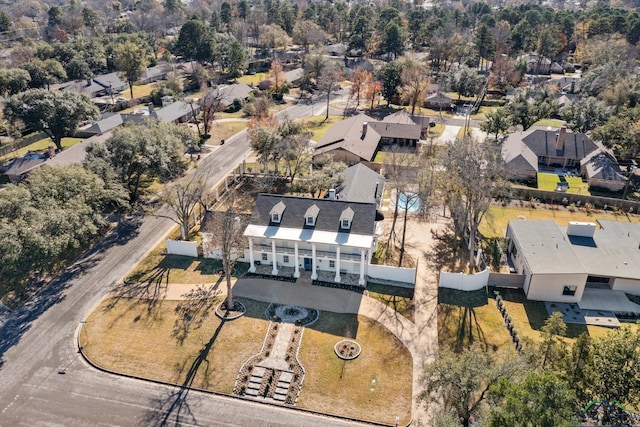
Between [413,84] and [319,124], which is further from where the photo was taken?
[413,84]

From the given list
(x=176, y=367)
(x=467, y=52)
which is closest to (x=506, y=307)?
(x=176, y=367)

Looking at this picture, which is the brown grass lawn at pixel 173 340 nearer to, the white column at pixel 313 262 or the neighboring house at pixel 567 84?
the white column at pixel 313 262

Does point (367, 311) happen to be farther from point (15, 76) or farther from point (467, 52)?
point (467, 52)

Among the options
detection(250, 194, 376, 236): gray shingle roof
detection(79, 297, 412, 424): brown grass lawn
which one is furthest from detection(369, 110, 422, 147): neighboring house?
detection(79, 297, 412, 424): brown grass lawn

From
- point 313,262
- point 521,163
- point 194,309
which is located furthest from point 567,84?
point 194,309

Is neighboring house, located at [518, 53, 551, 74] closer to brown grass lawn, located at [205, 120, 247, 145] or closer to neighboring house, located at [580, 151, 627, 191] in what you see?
neighboring house, located at [580, 151, 627, 191]

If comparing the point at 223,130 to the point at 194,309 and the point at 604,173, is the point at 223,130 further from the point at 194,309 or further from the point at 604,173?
the point at 604,173
